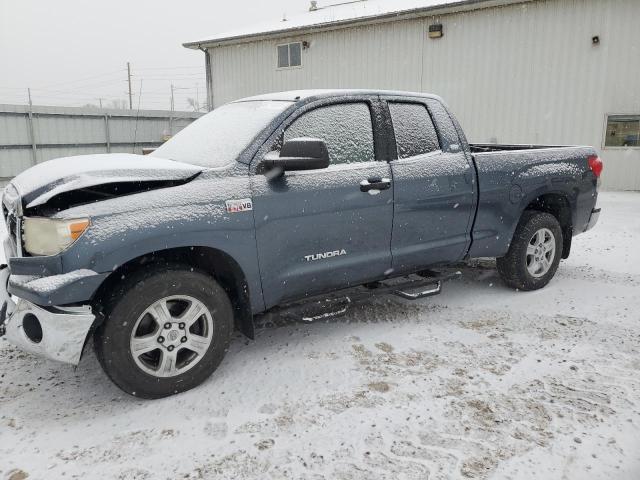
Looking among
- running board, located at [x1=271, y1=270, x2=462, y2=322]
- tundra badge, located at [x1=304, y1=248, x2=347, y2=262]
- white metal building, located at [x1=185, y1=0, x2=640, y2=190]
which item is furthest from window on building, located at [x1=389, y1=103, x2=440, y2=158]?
white metal building, located at [x1=185, y1=0, x2=640, y2=190]

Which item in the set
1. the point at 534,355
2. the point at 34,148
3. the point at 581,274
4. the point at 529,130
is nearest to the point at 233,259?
the point at 534,355

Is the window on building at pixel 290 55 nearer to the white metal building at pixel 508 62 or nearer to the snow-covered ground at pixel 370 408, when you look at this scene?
the white metal building at pixel 508 62

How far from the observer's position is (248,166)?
10.6ft

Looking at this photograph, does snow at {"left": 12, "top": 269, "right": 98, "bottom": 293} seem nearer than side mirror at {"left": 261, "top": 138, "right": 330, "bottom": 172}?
Yes

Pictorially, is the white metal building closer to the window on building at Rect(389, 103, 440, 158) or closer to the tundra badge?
the window on building at Rect(389, 103, 440, 158)

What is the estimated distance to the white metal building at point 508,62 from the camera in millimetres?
11469

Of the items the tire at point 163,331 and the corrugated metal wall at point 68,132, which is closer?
the tire at point 163,331

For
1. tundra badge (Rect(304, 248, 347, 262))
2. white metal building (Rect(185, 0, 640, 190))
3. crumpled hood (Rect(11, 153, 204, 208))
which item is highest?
white metal building (Rect(185, 0, 640, 190))

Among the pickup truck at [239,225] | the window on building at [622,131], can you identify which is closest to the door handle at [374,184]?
the pickup truck at [239,225]

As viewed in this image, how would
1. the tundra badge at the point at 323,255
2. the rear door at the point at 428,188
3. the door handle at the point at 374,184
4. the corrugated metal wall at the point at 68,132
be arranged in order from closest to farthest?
the tundra badge at the point at 323,255, the door handle at the point at 374,184, the rear door at the point at 428,188, the corrugated metal wall at the point at 68,132

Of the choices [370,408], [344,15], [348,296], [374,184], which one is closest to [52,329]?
[370,408]

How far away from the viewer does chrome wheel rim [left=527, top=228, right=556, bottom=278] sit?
15.9 feet

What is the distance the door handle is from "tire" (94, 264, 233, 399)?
123 centimetres

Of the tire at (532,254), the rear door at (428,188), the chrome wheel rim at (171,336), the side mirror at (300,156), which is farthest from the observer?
the tire at (532,254)
